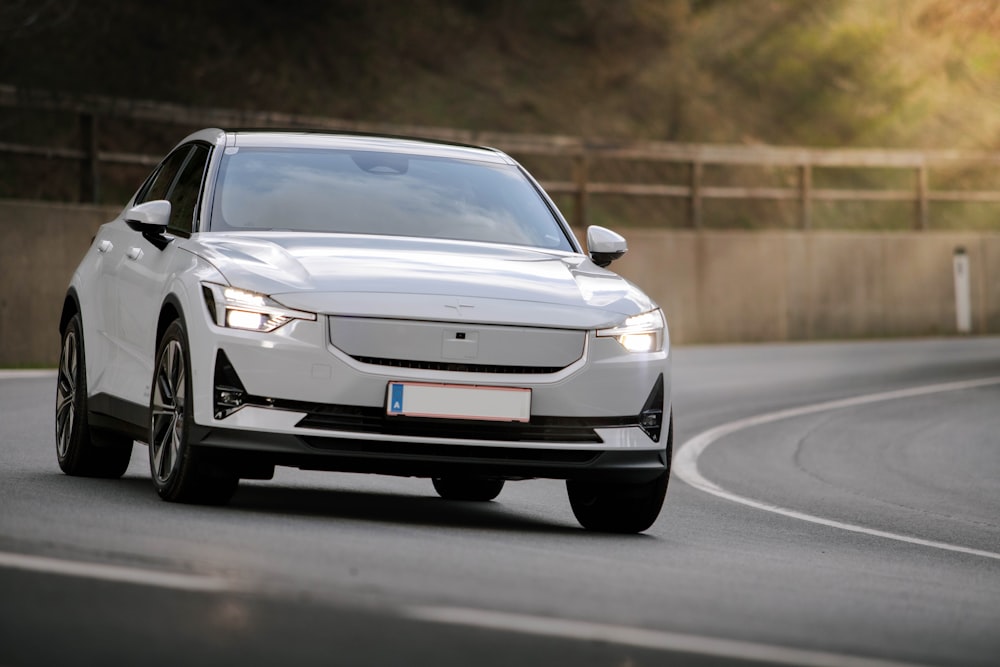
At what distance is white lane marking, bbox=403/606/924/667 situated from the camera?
548 centimetres

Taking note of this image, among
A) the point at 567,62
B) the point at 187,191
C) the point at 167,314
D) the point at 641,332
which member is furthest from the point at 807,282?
the point at 167,314

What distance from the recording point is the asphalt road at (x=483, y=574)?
17.4 feet

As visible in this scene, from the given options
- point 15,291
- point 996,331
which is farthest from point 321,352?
point 996,331

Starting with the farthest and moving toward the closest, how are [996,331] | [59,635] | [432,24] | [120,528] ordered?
[432,24], [996,331], [120,528], [59,635]

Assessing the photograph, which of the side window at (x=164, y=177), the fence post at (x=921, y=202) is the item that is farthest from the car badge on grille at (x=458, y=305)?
the fence post at (x=921, y=202)

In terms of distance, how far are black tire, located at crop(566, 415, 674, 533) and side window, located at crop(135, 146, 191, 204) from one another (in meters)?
2.64

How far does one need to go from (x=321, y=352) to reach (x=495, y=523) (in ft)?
5.06

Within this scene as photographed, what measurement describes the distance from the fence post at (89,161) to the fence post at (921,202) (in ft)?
47.7

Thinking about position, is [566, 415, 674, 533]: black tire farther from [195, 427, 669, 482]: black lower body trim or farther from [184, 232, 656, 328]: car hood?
[184, 232, 656, 328]: car hood

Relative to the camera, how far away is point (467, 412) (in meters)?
7.87

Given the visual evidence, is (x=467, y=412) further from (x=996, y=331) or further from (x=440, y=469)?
(x=996, y=331)

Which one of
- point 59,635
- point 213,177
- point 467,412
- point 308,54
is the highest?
point 308,54

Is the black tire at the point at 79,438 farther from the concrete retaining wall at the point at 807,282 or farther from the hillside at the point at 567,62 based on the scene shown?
the hillside at the point at 567,62

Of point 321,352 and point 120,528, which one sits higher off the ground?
point 321,352
